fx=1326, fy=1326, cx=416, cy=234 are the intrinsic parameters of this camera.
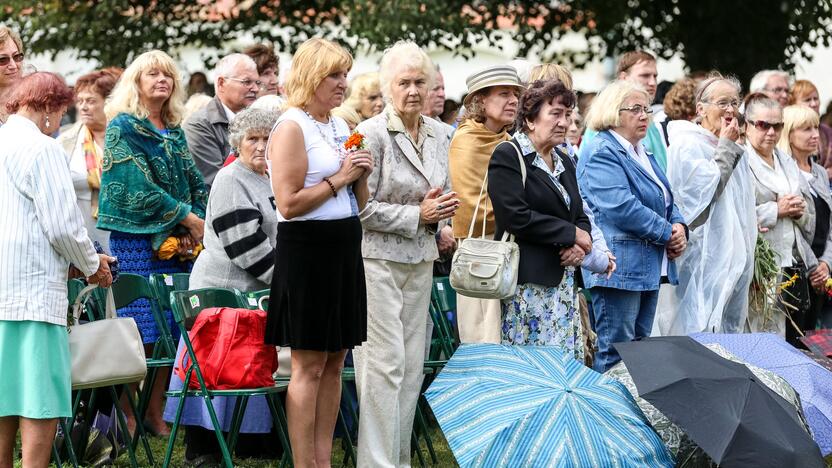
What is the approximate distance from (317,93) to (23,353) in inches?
65.6

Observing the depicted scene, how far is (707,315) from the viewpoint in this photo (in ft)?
26.6

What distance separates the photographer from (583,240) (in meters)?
6.51

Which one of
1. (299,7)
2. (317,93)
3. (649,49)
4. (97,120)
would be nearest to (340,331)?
(317,93)

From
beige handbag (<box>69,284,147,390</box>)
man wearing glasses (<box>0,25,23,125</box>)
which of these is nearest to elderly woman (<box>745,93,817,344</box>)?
beige handbag (<box>69,284,147,390</box>)

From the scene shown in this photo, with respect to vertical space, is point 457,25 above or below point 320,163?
above

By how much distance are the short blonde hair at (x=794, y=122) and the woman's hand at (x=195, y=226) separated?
446cm

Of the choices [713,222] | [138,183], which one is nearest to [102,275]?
[138,183]

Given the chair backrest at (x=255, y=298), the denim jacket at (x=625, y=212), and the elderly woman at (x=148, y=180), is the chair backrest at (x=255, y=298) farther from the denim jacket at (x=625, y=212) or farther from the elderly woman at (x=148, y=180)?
the denim jacket at (x=625, y=212)

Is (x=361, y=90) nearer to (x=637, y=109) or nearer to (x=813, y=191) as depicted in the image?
(x=637, y=109)

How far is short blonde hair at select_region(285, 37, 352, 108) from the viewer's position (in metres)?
5.80

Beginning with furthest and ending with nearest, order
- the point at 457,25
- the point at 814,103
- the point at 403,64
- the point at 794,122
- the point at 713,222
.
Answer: the point at 457,25 → the point at 814,103 → the point at 794,122 → the point at 713,222 → the point at 403,64

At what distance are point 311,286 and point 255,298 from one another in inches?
42.0

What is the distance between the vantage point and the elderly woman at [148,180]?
289 inches

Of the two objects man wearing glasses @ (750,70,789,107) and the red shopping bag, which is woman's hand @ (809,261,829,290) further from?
the red shopping bag
